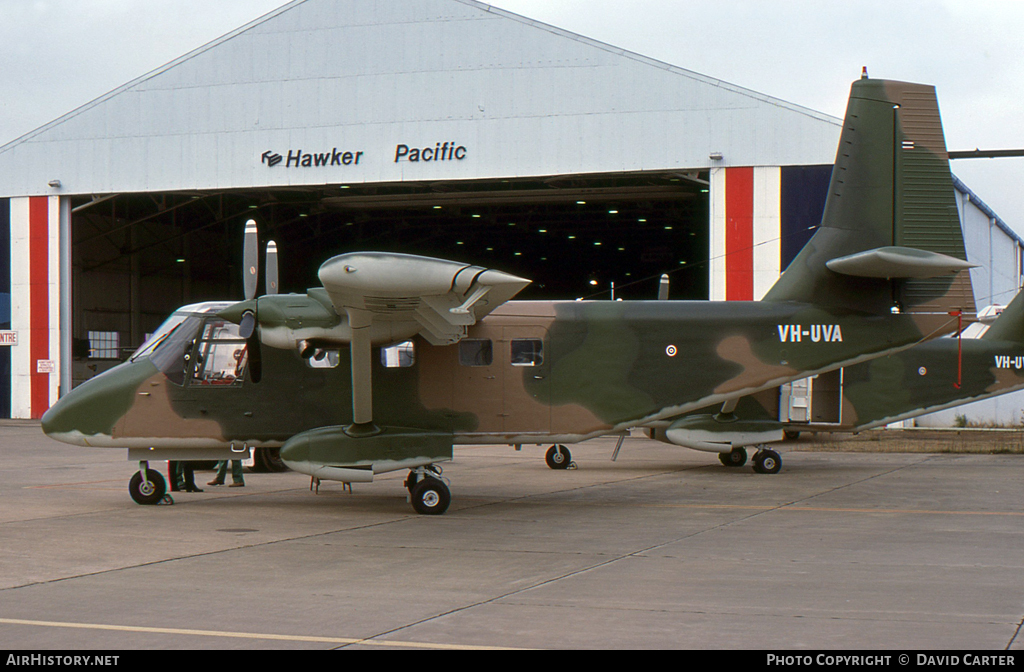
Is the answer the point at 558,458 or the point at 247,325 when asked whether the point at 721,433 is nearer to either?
the point at 558,458

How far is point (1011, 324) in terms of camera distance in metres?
22.9

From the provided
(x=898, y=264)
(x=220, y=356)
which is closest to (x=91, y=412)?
(x=220, y=356)

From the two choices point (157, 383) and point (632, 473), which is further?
point (632, 473)

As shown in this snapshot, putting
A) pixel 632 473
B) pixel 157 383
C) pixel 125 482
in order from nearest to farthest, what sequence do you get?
pixel 157 383 → pixel 125 482 → pixel 632 473

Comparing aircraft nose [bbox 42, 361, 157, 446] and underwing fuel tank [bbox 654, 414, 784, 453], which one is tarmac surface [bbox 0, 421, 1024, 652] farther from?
underwing fuel tank [bbox 654, 414, 784, 453]

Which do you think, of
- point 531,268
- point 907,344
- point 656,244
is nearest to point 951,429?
point 907,344

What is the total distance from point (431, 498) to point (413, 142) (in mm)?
21856

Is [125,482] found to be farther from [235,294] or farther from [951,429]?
[235,294]

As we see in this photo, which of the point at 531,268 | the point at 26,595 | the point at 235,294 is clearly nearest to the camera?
the point at 26,595

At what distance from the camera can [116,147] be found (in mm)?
36125

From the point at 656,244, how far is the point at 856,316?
44.7 metres

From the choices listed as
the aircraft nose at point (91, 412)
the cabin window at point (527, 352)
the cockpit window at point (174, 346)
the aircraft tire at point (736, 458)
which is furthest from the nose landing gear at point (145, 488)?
the aircraft tire at point (736, 458)

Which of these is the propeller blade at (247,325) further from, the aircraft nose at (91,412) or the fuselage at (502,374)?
the aircraft nose at (91,412)

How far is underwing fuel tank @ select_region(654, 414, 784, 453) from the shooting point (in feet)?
64.2
